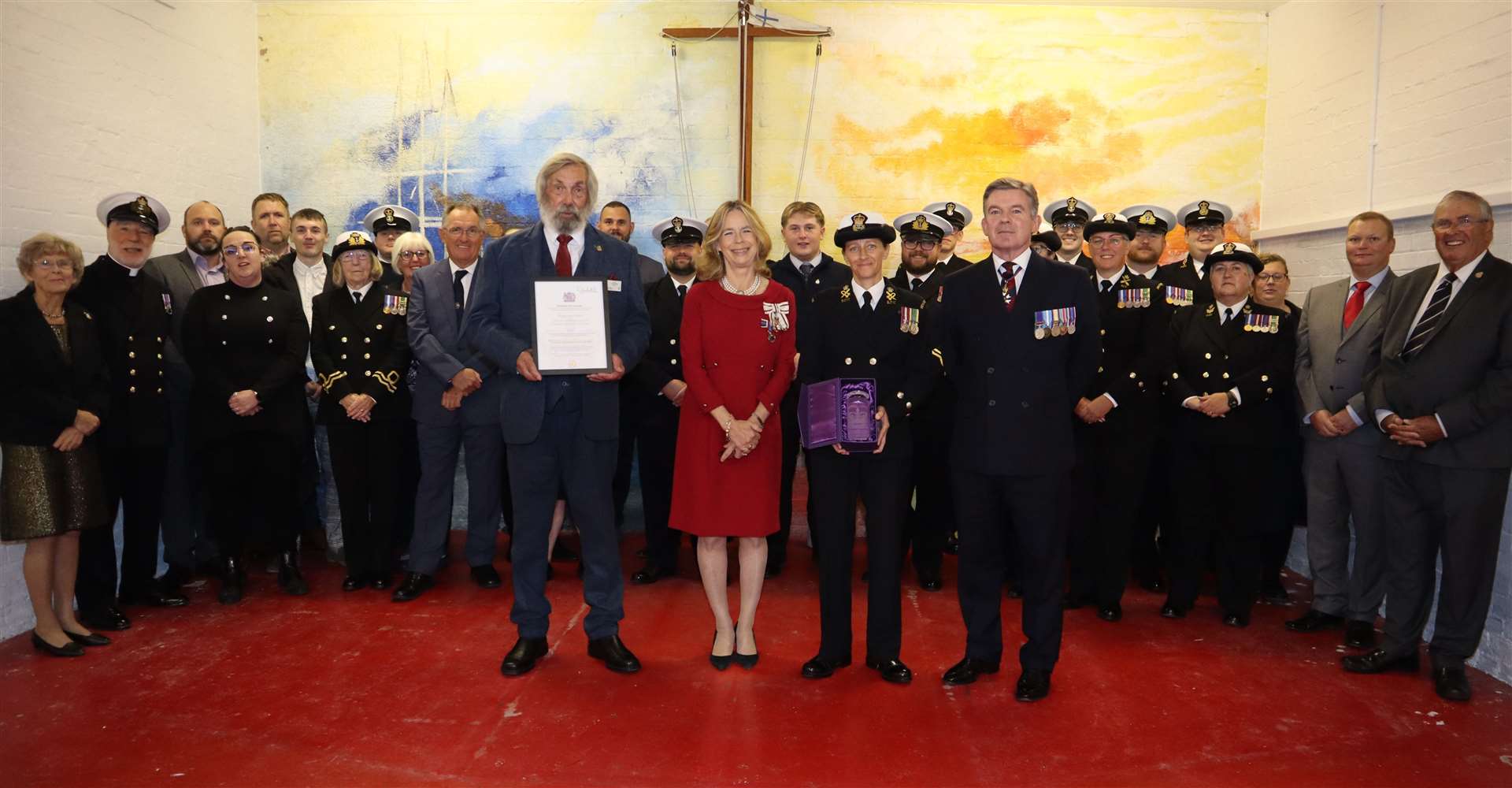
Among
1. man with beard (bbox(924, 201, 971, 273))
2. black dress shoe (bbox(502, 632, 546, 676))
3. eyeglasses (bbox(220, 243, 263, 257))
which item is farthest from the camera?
man with beard (bbox(924, 201, 971, 273))

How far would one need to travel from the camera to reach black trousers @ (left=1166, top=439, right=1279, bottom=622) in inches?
181

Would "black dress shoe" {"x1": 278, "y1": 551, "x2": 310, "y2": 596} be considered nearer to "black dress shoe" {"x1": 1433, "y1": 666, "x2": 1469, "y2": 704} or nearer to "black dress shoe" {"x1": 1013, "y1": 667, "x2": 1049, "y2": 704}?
"black dress shoe" {"x1": 1013, "y1": 667, "x2": 1049, "y2": 704}

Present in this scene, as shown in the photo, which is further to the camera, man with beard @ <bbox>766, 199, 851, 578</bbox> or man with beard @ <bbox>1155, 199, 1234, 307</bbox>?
man with beard @ <bbox>766, 199, 851, 578</bbox>

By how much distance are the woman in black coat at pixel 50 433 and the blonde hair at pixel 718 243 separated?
2735 millimetres

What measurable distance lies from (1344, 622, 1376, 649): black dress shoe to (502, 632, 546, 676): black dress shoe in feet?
11.5

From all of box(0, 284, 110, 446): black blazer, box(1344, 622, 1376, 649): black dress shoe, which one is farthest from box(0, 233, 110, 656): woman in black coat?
box(1344, 622, 1376, 649): black dress shoe

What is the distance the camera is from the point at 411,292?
498 cm

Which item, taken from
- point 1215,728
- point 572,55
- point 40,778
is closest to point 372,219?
point 572,55

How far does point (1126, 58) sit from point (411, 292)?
17.0 ft

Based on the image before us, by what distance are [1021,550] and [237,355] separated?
3839 mm

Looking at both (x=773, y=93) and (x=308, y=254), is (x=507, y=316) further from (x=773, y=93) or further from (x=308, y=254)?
(x=773, y=93)

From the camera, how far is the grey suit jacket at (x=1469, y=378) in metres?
3.71

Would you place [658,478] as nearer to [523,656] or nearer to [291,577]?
[523,656]

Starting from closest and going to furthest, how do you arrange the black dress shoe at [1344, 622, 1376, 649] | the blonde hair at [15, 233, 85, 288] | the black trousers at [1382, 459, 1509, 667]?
1. the black trousers at [1382, 459, 1509, 667]
2. the blonde hair at [15, 233, 85, 288]
3. the black dress shoe at [1344, 622, 1376, 649]
